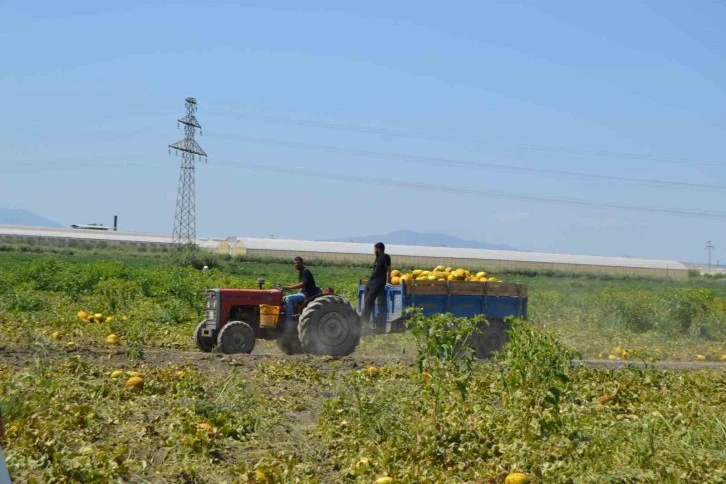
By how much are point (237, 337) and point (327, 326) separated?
157 centimetres

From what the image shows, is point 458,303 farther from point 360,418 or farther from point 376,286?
point 360,418

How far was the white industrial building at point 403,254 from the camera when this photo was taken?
3147 inches

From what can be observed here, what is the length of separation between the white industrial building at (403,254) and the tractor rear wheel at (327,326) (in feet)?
190

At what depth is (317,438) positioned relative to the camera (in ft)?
29.3

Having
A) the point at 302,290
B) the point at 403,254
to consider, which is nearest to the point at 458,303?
the point at 302,290

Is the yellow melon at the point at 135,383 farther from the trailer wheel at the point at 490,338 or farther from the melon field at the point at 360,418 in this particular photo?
the trailer wheel at the point at 490,338

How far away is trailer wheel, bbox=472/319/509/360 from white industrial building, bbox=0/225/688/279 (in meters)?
56.0

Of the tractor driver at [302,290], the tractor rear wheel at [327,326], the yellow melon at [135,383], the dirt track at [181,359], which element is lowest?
the dirt track at [181,359]

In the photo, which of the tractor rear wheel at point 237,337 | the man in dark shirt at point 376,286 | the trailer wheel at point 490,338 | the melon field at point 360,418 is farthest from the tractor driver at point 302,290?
the trailer wheel at point 490,338

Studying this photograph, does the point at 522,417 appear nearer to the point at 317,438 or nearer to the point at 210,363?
the point at 317,438

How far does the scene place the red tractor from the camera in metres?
16.2

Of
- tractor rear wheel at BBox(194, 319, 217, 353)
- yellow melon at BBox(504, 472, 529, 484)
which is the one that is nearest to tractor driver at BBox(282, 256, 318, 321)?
tractor rear wheel at BBox(194, 319, 217, 353)

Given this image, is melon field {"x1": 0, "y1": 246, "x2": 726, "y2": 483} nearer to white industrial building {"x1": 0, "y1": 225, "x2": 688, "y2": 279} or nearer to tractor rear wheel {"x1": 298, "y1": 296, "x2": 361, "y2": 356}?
tractor rear wheel {"x1": 298, "y1": 296, "x2": 361, "y2": 356}

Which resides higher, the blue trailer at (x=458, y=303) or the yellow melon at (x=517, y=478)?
the blue trailer at (x=458, y=303)
